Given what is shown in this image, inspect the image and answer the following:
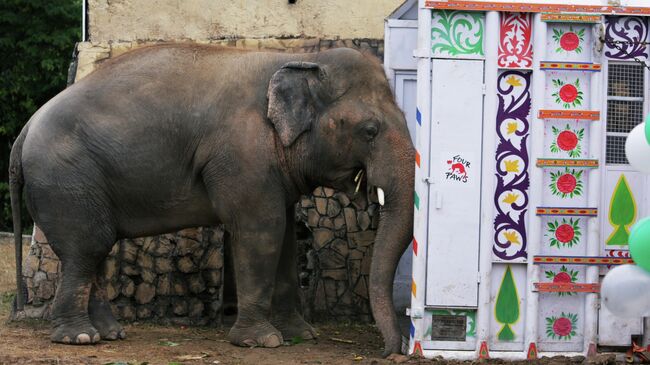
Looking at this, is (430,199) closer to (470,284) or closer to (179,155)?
(470,284)

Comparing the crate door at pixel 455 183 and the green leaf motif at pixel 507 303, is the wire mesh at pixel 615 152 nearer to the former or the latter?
the crate door at pixel 455 183

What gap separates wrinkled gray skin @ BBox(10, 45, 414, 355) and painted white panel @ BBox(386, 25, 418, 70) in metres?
0.98

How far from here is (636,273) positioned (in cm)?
791

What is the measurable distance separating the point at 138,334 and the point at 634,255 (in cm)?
435

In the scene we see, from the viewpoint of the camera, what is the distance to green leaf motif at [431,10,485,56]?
8.80 m

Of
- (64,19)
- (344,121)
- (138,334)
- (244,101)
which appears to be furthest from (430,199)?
(64,19)

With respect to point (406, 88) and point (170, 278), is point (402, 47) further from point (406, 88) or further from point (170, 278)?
point (170, 278)

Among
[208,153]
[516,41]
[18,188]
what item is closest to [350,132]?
[208,153]

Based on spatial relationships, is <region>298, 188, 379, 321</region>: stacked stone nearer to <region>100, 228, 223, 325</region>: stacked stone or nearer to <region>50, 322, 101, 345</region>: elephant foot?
<region>100, 228, 223, 325</region>: stacked stone

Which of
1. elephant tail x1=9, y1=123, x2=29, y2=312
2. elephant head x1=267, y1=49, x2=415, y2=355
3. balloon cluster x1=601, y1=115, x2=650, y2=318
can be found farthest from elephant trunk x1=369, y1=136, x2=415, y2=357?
elephant tail x1=9, y1=123, x2=29, y2=312

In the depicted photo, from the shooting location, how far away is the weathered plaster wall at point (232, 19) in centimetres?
1341

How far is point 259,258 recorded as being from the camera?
973 centimetres

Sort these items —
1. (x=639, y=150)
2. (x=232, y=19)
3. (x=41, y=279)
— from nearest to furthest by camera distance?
(x=639, y=150), (x=41, y=279), (x=232, y=19)

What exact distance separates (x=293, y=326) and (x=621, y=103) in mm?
3173
